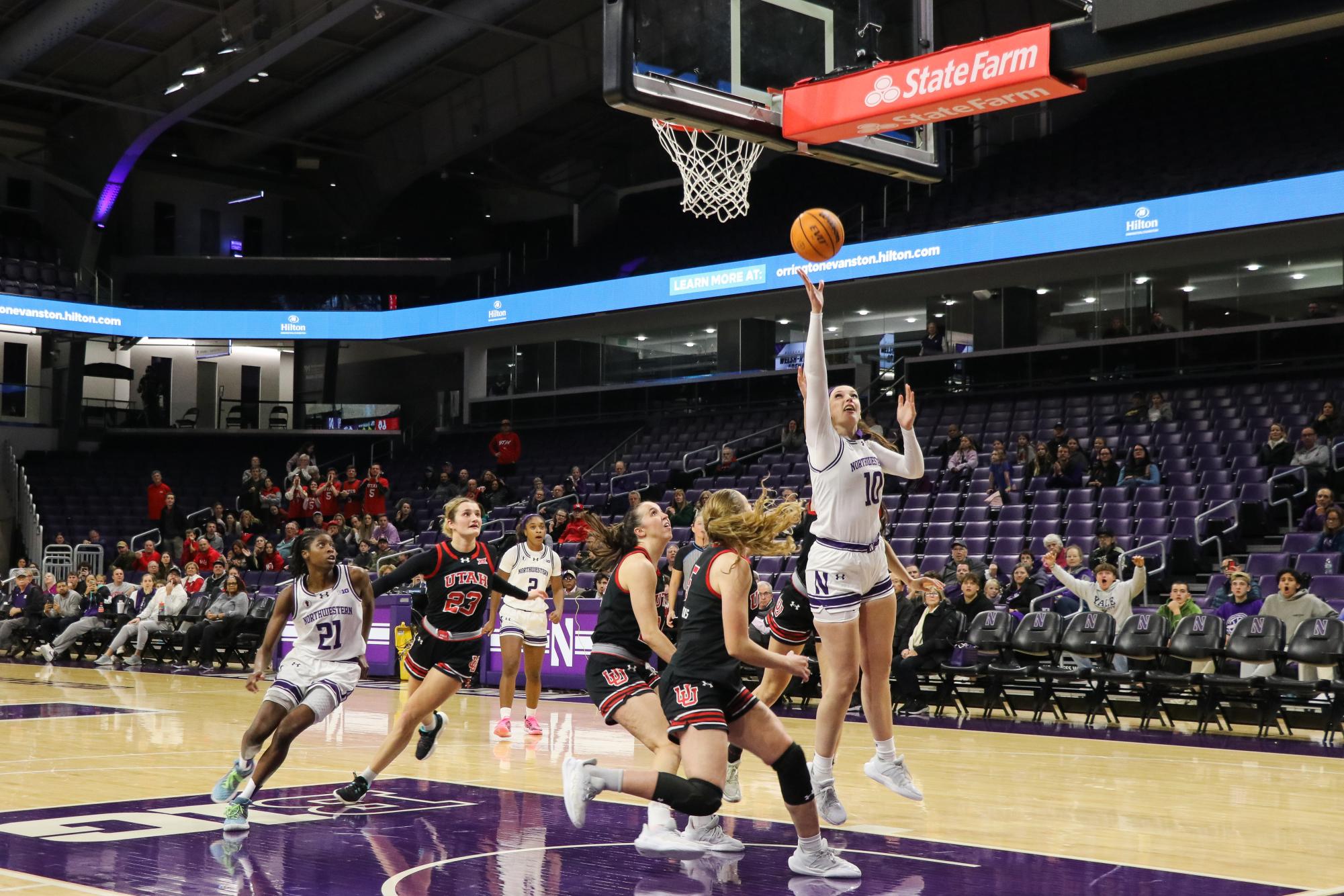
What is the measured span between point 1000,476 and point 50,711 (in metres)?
11.6

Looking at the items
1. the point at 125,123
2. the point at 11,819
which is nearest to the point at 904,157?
the point at 11,819

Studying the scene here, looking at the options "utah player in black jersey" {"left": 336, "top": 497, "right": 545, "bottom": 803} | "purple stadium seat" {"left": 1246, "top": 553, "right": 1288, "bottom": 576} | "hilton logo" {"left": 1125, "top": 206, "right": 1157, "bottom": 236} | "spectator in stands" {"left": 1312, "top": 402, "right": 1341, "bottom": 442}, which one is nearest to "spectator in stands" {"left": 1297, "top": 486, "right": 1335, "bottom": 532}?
"purple stadium seat" {"left": 1246, "top": 553, "right": 1288, "bottom": 576}

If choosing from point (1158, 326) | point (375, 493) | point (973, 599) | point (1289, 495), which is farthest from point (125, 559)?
point (1289, 495)

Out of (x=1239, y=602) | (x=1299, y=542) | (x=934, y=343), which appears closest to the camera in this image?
(x=1239, y=602)

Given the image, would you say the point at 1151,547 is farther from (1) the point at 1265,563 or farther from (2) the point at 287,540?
(2) the point at 287,540

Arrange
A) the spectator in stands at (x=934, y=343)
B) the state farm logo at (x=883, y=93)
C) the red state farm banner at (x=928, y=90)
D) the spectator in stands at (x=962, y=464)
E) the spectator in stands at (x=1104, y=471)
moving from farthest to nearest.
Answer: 1. the spectator in stands at (x=934, y=343)
2. the spectator in stands at (x=962, y=464)
3. the spectator in stands at (x=1104, y=471)
4. the state farm logo at (x=883, y=93)
5. the red state farm banner at (x=928, y=90)

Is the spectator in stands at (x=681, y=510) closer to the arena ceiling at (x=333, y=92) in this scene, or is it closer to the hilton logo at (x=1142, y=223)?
the arena ceiling at (x=333, y=92)

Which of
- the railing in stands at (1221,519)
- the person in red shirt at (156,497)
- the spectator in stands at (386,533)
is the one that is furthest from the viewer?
the person in red shirt at (156,497)

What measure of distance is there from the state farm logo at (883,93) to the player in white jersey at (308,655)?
4.23 metres

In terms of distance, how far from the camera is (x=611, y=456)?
89.3ft

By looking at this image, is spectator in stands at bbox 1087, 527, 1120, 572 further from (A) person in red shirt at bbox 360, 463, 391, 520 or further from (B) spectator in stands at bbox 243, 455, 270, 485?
(B) spectator in stands at bbox 243, 455, 270, 485

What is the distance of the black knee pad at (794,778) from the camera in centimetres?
533

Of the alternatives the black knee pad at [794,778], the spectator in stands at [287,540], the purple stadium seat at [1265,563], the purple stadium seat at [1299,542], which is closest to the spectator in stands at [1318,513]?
the purple stadium seat at [1299,542]

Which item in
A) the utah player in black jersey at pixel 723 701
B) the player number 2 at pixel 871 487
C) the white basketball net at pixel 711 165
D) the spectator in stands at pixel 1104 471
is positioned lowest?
the utah player in black jersey at pixel 723 701
